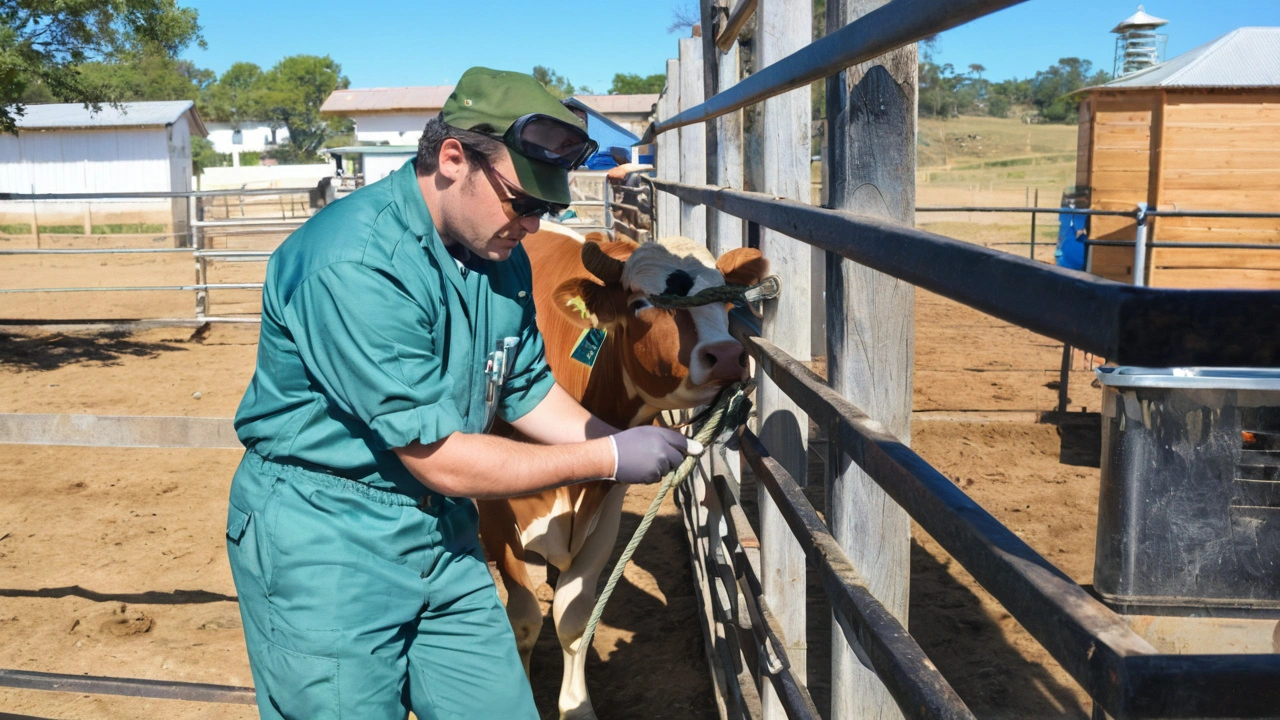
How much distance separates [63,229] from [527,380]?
3126 cm

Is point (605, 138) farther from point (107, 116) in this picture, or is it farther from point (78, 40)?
point (107, 116)

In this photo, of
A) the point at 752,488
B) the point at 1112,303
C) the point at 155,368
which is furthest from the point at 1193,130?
the point at 1112,303

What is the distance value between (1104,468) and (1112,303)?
5.73 feet

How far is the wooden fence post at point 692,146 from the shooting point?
4.46m

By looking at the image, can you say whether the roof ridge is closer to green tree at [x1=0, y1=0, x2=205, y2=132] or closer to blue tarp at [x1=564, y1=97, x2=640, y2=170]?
blue tarp at [x1=564, y1=97, x2=640, y2=170]

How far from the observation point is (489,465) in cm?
189

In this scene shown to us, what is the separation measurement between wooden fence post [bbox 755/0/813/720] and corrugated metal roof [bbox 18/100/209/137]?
3523cm

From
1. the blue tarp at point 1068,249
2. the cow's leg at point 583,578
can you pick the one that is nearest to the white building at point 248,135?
the blue tarp at point 1068,249

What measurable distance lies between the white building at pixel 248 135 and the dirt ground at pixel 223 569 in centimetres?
8361

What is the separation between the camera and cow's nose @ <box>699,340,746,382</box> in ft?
8.88

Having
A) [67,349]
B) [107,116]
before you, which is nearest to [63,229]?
[107,116]

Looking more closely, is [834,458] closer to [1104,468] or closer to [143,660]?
[1104,468]

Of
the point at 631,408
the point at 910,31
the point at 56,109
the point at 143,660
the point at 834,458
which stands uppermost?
the point at 56,109

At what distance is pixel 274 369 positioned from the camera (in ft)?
6.49
